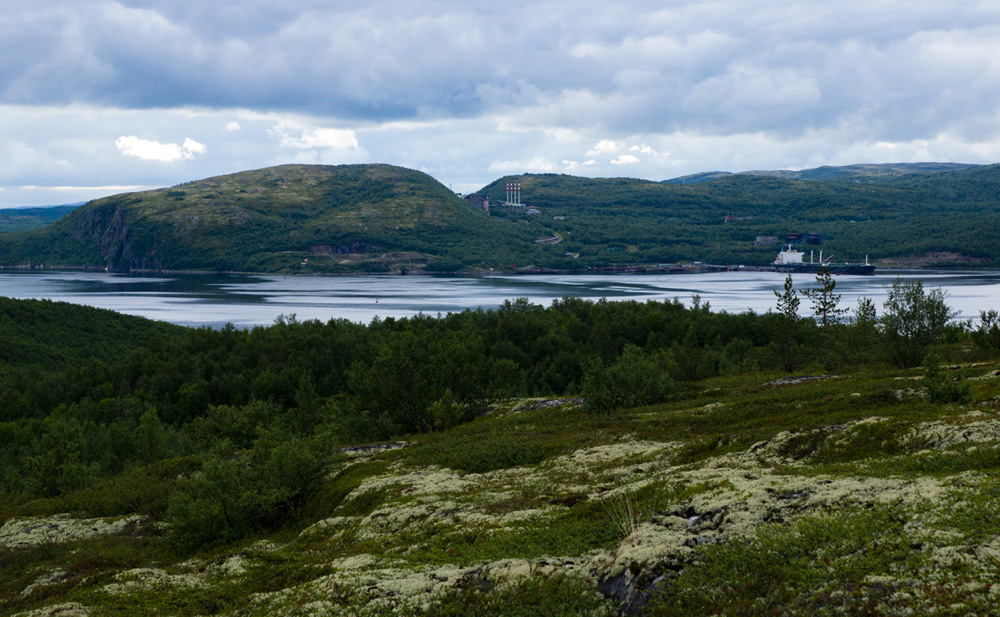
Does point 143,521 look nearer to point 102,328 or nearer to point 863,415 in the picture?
point 863,415

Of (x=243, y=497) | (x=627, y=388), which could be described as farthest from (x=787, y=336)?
(x=243, y=497)

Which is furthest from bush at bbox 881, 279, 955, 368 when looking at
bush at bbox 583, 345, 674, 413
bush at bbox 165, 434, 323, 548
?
bush at bbox 165, 434, 323, 548

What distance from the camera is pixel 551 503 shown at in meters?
17.4

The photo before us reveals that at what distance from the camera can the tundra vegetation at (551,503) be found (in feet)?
34.9

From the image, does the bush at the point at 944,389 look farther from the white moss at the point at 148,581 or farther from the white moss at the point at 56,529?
the white moss at the point at 56,529

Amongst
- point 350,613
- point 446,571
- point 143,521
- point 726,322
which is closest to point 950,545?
point 446,571

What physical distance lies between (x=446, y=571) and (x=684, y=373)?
45719mm

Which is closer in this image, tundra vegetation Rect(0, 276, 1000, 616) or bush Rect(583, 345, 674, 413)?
tundra vegetation Rect(0, 276, 1000, 616)

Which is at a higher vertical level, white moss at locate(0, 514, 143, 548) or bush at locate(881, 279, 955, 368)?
bush at locate(881, 279, 955, 368)

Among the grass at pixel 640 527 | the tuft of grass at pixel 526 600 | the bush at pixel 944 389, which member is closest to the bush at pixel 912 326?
the grass at pixel 640 527

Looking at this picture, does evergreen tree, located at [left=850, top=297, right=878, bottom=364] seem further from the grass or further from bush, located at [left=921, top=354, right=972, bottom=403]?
bush, located at [left=921, top=354, right=972, bottom=403]

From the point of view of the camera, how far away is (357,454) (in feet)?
107

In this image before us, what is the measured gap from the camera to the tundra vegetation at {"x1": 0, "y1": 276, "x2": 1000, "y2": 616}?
419 inches

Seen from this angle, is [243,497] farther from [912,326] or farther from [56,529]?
[912,326]
